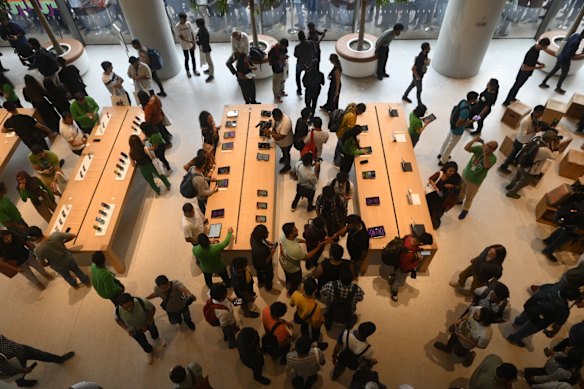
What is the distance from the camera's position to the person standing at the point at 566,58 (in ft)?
27.8

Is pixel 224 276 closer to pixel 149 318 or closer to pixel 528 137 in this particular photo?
pixel 149 318

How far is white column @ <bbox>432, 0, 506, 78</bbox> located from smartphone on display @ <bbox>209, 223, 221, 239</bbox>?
7.38 m

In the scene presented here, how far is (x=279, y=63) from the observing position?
8516mm

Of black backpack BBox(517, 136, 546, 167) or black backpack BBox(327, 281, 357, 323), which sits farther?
black backpack BBox(517, 136, 546, 167)

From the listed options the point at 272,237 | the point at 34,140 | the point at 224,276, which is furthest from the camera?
the point at 34,140

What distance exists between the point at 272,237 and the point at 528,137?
15.9 feet

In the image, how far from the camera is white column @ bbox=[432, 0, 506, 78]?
8.71m

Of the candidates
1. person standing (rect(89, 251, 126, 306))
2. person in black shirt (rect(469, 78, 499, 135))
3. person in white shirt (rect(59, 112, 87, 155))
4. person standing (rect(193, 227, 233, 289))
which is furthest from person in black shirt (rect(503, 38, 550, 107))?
person in white shirt (rect(59, 112, 87, 155))

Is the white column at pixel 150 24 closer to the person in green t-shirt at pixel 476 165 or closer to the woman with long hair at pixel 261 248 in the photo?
the woman with long hair at pixel 261 248

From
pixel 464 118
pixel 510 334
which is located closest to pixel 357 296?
pixel 510 334

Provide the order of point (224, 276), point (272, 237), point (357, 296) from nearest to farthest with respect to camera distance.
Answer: point (357, 296) < point (224, 276) < point (272, 237)

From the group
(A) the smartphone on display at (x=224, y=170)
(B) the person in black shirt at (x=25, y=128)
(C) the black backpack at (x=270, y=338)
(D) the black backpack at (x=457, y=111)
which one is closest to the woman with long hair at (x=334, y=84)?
(D) the black backpack at (x=457, y=111)

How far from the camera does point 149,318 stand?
190 inches

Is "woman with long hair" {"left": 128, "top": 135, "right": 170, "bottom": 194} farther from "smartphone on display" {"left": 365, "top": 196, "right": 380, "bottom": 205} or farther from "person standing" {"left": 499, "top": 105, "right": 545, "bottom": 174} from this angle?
"person standing" {"left": 499, "top": 105, "right": 545, "bottom": 174}
